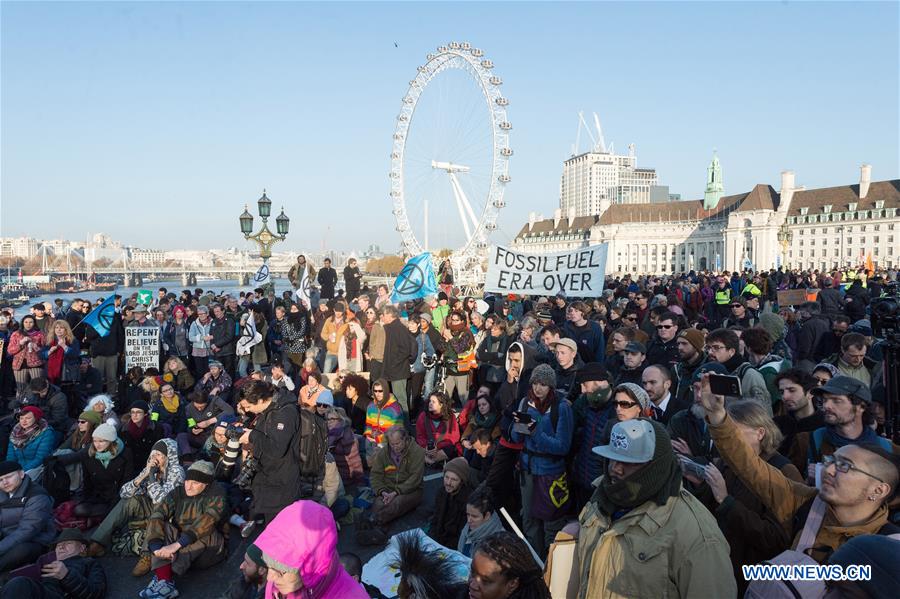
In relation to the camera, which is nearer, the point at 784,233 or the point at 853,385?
the point at 853,385

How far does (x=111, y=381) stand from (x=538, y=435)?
913 centimetres

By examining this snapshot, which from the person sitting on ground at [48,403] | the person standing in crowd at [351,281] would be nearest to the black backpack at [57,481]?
the person sitting on ground at [48,403]

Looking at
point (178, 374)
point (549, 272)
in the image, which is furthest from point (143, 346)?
point (549, 272)

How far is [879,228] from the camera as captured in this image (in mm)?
100500

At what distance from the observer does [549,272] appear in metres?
11.5

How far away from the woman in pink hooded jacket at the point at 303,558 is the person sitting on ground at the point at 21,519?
3.86 metres

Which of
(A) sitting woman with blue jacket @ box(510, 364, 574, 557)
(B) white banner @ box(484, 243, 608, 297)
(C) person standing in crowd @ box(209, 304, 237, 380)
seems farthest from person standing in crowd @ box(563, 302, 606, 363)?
(C) person standing in crowd @ box(209, 304, 237, 380)

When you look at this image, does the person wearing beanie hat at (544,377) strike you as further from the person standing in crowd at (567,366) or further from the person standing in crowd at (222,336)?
the person standing in crowd at (222,336)

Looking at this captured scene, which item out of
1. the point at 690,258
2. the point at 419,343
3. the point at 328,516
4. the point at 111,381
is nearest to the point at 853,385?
the point at 328,516

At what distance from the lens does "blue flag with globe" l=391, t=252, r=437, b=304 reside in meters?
12.4

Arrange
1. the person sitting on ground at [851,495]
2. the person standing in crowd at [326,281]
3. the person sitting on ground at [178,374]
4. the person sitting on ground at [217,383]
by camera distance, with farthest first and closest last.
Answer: the person standing in crowd at [326,281] → the person sitting on ground at [178,374] → the person sitting on ground at [217,383] → the person sitting on ground at [851,495]

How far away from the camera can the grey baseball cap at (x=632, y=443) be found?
2643 millimetres

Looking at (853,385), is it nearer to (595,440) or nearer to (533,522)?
(595,440)

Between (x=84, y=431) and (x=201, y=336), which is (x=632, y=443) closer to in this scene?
(x=84, y=431)
